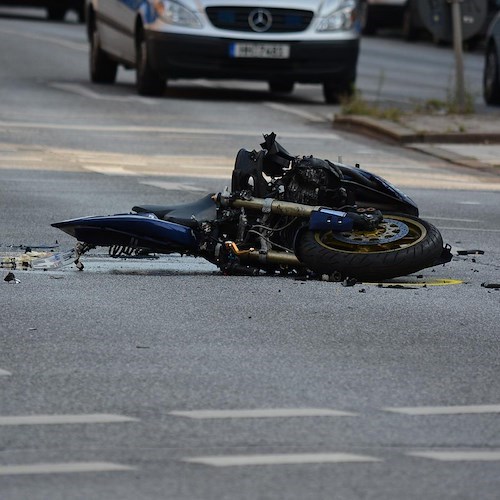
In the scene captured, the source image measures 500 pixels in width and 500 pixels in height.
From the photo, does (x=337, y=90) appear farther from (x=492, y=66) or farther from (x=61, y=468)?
(x=61, y=468)

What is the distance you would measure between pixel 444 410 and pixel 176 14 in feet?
51.6

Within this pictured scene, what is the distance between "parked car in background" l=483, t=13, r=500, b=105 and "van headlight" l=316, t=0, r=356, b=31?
66.7 inches

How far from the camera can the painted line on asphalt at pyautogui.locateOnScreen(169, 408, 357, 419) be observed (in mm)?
6484

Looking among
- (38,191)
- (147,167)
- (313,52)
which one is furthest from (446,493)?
(313,52)

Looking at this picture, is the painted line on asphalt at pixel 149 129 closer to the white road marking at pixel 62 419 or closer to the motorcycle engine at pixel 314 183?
the motorcycle engine at pixel 314 183

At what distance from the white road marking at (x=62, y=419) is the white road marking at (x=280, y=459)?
0.62 m

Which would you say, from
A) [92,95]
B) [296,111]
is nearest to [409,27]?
[92,95]

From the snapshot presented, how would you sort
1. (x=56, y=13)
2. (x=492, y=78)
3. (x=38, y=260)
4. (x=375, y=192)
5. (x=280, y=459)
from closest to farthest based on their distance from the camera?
(x=280, y=459), (x=375, y=192), (x=38, y=260), (x=492, y=78), (x=56, y=13)

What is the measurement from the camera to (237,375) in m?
7.23

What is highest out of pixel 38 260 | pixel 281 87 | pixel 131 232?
pixel 131 232

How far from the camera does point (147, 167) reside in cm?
1605

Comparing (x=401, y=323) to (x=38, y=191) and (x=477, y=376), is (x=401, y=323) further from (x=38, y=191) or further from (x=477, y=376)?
(x=38, y=191)

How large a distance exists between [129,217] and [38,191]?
423cm

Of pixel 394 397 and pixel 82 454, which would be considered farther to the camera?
pixel 394 397
